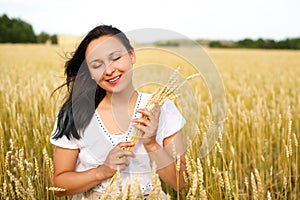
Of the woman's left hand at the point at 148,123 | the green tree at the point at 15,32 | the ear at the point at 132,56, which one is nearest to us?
the woman's left hand at the point at 148,123

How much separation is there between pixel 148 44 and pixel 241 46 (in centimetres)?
4950

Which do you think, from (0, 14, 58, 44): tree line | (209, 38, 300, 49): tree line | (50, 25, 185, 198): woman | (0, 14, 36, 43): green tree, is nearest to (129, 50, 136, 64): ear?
(50, 25, 185, 198): woman

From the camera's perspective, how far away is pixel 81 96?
67.8 inches

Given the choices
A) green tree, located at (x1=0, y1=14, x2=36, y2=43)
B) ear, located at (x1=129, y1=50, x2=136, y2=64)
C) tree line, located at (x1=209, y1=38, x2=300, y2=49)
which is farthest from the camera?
tree line, located at (x1=209, y1=38, x2=300, y2=49)

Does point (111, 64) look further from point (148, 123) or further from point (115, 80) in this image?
point (148, 123)

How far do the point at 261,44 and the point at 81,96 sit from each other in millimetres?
48222

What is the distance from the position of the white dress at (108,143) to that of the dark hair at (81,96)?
32 millimetres

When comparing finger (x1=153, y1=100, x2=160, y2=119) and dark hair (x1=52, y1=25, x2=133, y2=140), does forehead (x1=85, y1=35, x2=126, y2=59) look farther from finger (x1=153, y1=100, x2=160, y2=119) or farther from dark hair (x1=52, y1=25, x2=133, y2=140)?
finger (x1=153, y1=100, x2=160, y2=119)

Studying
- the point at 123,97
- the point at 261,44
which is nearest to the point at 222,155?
the point at 123,97

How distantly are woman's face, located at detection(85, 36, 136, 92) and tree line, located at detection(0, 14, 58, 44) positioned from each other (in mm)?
41229

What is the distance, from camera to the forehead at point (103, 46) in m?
1.54

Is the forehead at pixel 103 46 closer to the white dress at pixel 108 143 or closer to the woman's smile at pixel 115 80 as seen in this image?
the woman's smile at pixel 115 80

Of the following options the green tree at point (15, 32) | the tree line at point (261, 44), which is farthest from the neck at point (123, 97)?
the tree line at point (261, 44)

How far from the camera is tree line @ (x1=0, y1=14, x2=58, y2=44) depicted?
4138 centimetres
